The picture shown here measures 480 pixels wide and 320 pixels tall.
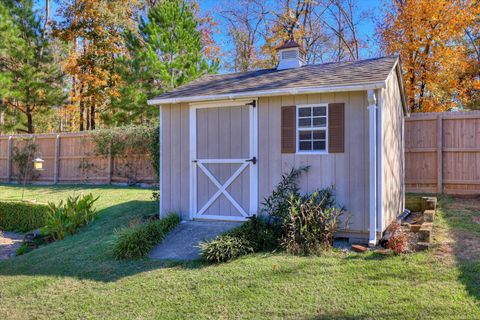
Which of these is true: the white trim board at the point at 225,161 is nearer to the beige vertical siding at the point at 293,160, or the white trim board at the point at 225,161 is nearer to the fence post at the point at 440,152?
the beige vertical siding at the point at 293,160

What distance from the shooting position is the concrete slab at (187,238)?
6.16 metres

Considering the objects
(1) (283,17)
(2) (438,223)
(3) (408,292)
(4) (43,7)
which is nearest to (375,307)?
(3) (408,292)

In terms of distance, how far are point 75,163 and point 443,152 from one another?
1285 cm

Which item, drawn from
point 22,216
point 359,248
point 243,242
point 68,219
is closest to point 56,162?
point 22,216

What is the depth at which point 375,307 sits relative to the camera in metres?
4.07

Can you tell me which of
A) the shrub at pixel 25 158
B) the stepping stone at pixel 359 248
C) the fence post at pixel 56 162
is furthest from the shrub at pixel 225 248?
the shrub at pixel 25 158

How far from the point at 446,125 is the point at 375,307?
7.25 metres

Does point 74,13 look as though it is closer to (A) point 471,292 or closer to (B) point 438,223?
(B) point 438,223

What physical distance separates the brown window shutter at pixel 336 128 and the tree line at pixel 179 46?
29.3 ft

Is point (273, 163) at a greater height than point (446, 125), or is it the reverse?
point (446, 125)

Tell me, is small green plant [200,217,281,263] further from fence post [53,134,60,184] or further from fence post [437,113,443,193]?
fence post [53,134,60,184]

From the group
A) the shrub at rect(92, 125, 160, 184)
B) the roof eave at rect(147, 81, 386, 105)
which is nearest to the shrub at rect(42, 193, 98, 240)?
the roof eave at rect(147, 81, 386, 105)

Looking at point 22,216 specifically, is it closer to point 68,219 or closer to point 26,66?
point 68,219

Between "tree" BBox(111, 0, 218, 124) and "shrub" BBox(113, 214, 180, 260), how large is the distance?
10.4 meters
